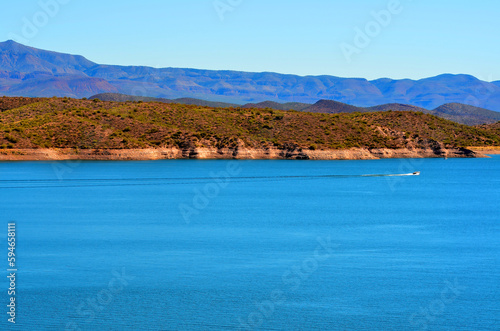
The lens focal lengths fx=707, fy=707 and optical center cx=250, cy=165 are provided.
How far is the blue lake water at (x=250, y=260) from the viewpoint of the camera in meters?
21.9

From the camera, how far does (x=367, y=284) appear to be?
2578cm

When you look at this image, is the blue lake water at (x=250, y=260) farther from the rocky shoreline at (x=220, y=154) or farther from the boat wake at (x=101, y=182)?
the rocky shoreline at (x=220, y=154)

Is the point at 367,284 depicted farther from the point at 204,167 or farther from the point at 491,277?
the point at 204,167

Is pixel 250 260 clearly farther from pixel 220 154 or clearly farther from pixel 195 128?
pixel 195 128

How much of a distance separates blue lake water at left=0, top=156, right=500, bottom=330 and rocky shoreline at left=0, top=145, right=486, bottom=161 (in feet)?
129

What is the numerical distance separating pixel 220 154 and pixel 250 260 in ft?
283

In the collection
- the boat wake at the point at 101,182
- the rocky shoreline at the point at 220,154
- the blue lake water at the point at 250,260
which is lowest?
the rocky shoreline at the point at 220,154

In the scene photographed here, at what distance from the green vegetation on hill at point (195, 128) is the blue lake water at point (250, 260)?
146ft

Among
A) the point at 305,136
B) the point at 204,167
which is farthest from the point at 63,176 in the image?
the point at 305,136

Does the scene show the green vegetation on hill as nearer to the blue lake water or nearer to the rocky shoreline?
the rocky shoreline

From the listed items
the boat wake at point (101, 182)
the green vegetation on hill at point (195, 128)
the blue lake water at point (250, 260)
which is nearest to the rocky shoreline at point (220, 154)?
the green vegetation on hill at point (195, 128)

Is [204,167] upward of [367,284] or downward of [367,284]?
downward

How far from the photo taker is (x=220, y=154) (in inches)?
4584

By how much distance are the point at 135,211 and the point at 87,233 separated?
36.8ft
